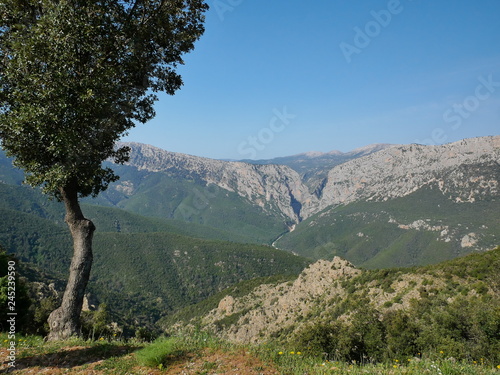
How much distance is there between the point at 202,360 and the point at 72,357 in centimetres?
414

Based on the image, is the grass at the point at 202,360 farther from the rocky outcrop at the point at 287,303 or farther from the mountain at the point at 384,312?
the rocky outcrop at the point at 287,303

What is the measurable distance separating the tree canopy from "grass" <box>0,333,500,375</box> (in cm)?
547

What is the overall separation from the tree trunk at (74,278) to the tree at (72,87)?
3cm

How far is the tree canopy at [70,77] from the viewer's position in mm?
8984

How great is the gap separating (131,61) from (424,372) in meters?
13.1

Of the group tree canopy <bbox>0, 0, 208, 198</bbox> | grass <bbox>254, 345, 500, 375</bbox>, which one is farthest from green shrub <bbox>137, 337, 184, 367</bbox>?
tree canopy <bbox>0, 0, 208, 198</bbox>

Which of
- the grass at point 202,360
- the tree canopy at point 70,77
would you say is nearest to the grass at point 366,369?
the grass at point 202,360

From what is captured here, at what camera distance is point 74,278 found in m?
10.4

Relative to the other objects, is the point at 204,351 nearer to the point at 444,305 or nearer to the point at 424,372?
the point at 424,372

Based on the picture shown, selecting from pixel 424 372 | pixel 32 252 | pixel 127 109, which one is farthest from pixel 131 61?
pixel 32 252

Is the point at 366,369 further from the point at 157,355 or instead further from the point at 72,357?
the point at 72,357

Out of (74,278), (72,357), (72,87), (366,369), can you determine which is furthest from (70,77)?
(366,369)

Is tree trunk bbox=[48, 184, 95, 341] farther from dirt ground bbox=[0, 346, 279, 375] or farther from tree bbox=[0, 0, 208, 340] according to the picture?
dirt ground bbox=[0, 346, 279, 375]

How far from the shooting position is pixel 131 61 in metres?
11.0
